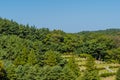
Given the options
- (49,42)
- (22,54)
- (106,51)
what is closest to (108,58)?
(106,51)

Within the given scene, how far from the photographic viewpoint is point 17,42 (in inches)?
3435

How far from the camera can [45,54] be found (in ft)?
257

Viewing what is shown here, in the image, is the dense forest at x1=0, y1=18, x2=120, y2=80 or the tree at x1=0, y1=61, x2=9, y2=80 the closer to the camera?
the tree at x1=0, y1=61, x2=9, y2=80

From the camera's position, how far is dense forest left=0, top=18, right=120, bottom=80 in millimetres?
56000

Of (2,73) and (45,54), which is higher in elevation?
(45,54)

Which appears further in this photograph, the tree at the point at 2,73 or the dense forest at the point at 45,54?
the dense forest at the point at 45,54

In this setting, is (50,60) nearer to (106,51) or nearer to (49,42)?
(106,51)

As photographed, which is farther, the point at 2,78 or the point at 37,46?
the point at 37,46

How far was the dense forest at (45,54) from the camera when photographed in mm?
56000

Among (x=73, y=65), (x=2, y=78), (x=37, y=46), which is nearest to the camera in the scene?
(x=2, y=78)

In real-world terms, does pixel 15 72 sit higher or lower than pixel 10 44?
lower

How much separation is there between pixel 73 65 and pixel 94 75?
46.2 ft

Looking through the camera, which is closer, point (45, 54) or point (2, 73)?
point (2, 73)

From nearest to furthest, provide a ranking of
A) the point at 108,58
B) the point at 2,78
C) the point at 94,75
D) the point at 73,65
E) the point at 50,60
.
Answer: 1. the point at 94,75
2. the point at 2,78
3. the point at 73,65
4. the point at 50,60
5. the point at 108,58
